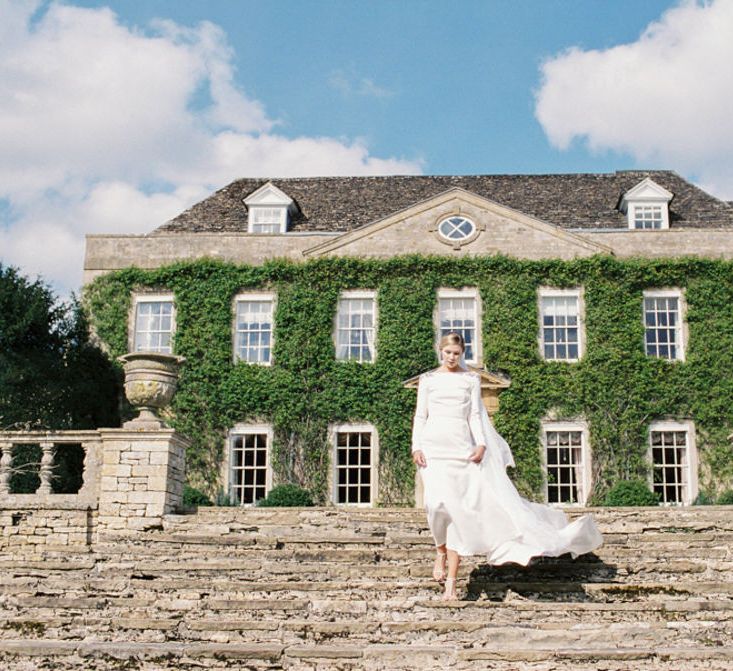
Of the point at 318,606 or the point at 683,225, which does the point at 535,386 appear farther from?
the point at 318,606

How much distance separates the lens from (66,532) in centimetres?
1330

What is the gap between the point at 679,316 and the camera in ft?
73.6

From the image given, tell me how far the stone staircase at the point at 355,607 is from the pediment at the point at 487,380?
35.3ft

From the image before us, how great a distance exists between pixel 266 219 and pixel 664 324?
10.5 metres

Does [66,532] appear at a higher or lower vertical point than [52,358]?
lower

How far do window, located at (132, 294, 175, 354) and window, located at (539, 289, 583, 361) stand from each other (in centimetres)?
901

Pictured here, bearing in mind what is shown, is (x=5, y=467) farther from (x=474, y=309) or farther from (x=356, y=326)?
(x=474, y=309)

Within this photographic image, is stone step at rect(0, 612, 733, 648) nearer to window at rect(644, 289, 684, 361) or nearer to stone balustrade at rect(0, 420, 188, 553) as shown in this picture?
stone balustrade at rect(0, 420, 188, 553)

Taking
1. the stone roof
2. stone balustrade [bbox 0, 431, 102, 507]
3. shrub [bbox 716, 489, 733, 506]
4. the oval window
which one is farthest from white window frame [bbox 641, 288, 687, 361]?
stone balustrade [bbox 0, 431, 102, 507]

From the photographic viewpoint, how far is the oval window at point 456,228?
23.0 meters

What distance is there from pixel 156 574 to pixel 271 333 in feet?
45.5

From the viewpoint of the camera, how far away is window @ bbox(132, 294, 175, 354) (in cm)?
2312

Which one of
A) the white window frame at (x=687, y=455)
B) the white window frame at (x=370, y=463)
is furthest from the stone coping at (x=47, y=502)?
the white window frame at (x=687, y=455)

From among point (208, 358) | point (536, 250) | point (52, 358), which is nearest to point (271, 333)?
point (208, 358)
